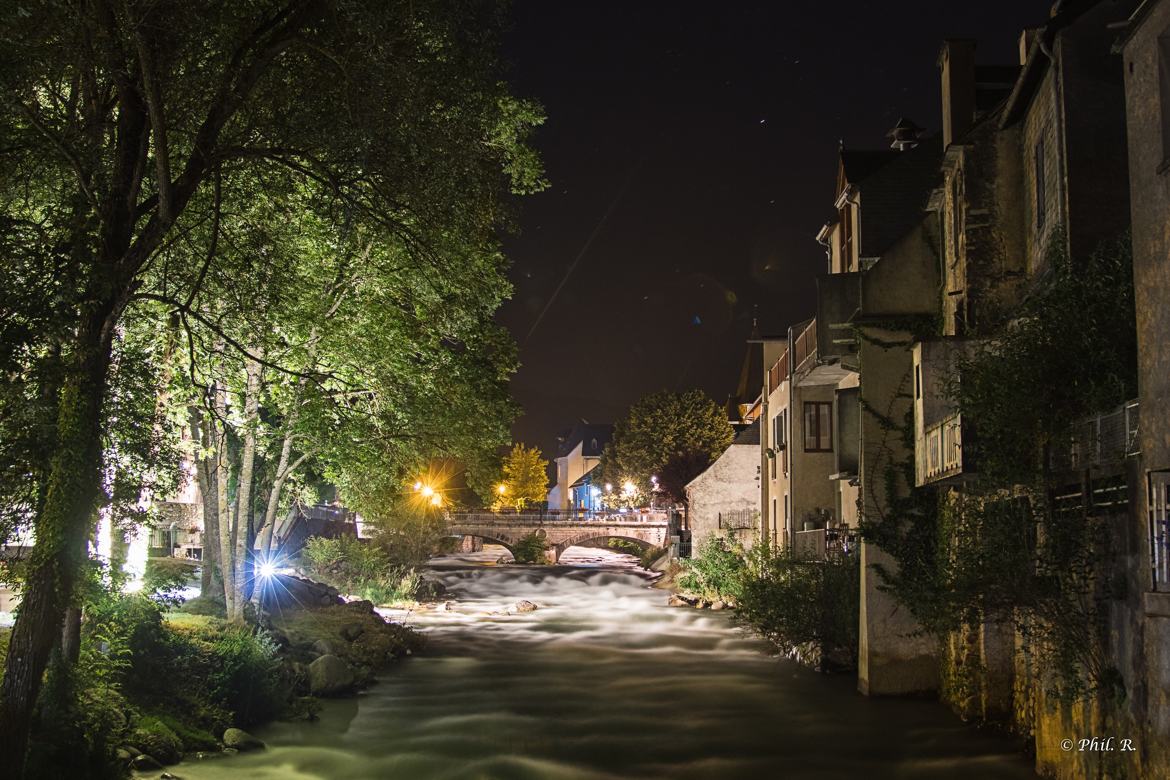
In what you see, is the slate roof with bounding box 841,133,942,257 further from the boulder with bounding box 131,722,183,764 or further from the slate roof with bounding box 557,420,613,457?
the slate roof with bounding box 557,420,613,457

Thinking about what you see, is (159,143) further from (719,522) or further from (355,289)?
(719,522)

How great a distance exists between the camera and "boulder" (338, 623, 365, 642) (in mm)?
27767

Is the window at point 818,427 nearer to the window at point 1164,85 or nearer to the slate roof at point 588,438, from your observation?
the window at point 1164,85

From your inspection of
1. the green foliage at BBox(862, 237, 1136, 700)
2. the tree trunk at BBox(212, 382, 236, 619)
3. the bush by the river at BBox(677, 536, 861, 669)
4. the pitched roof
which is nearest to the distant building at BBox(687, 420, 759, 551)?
the pitched roof

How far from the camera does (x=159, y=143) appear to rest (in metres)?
11.0

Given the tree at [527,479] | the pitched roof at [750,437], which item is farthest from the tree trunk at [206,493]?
the tree at [527,479]

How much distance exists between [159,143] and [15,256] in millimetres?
1863

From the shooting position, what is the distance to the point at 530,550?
269 ft

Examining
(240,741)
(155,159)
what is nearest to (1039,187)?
(155,159)

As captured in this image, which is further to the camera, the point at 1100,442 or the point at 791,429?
the point at 791,429

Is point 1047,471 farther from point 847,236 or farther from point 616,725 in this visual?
point 847,236

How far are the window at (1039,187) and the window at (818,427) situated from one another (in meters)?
19.1

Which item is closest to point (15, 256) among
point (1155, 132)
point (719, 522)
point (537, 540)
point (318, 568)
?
point (1155, 132)

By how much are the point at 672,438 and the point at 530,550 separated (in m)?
14.7
